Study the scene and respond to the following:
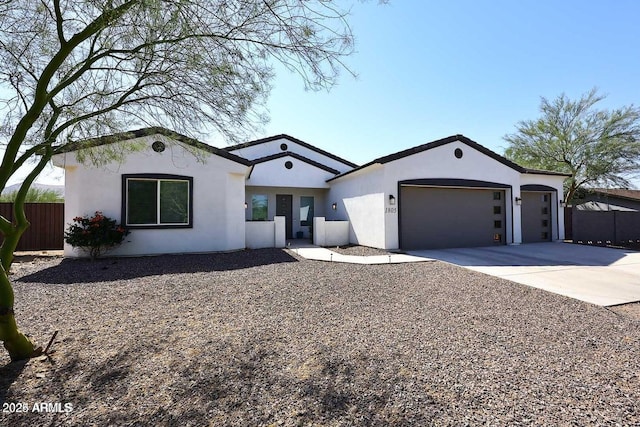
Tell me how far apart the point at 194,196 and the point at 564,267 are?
1107 centimetres

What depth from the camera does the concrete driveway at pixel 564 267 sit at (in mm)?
5648

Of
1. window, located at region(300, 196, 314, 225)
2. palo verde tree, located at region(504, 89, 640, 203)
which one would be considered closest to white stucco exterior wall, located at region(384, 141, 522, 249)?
window, located at region(300, 196, 314, 225)

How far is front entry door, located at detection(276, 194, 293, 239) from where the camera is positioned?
15.4 metres

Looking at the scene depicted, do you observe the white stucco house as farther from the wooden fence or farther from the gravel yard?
the gravel yard

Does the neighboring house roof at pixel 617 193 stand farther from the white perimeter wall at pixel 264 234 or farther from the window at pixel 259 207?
the window at pixel 259 207

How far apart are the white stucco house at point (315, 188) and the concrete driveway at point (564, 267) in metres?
1.33

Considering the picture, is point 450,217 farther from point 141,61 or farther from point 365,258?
point 141,61

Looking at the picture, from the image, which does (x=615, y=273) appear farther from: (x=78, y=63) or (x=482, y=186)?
(x=78, y=63)

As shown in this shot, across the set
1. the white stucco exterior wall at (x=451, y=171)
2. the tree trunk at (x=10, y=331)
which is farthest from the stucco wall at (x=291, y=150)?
the tree trunk at (x=10, y=331)

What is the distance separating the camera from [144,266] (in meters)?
7.90

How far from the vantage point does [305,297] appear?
16.9 feet

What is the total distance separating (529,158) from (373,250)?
1537 centimetres

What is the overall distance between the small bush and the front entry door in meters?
7.45

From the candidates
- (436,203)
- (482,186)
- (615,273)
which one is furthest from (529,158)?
(615,273)
